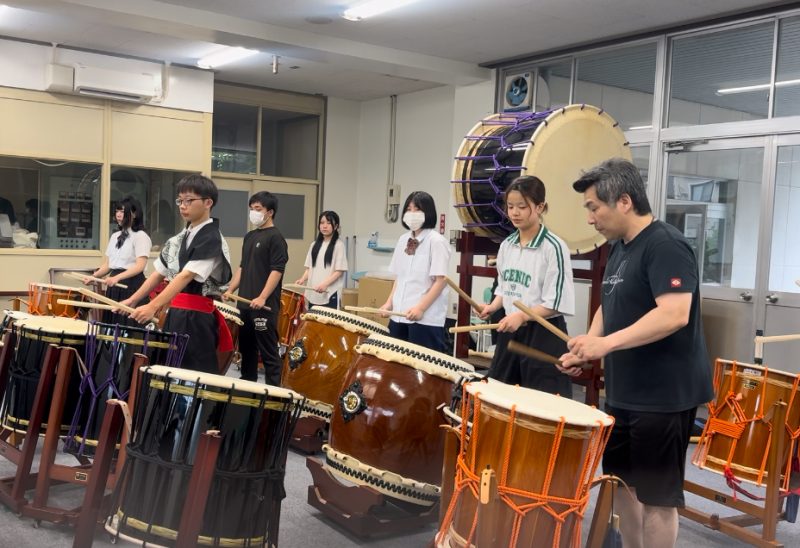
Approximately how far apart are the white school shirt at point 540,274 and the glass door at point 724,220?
114 inches

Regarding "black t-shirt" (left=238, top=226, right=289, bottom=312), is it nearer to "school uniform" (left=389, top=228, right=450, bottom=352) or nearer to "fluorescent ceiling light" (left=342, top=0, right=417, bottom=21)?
"school uniform" (left=389, top=228, right=450, bottom=352)

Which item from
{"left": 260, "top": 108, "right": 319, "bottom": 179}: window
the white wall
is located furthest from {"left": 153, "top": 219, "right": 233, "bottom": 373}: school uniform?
{"left": 260, "top": 108, "right": 319, "bottom": 179}: window

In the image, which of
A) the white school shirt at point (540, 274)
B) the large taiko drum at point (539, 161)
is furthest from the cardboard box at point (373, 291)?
the white school shirt at point (540, 274)

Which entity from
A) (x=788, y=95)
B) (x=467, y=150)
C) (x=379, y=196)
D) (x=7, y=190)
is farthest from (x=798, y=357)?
(x=7, y=190)

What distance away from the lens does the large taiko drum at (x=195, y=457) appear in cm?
206

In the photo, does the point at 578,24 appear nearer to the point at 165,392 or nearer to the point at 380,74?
the point at 380,74

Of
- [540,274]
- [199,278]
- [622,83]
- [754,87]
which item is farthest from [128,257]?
[754,87]

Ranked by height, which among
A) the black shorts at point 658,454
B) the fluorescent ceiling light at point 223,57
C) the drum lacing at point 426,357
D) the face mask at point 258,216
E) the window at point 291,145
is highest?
the fluorescent ceiling light at point 223,57

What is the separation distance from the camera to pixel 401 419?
280 cm

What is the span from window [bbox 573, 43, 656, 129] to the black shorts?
15.0 ft

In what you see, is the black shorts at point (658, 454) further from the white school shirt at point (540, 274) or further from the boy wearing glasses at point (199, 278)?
the boy wearing glasses at point (199, 278)

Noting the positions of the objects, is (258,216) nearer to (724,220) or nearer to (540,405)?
(540,405)

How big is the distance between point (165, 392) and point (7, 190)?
20.7 feet

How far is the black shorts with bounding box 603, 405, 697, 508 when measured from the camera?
2234 mm
